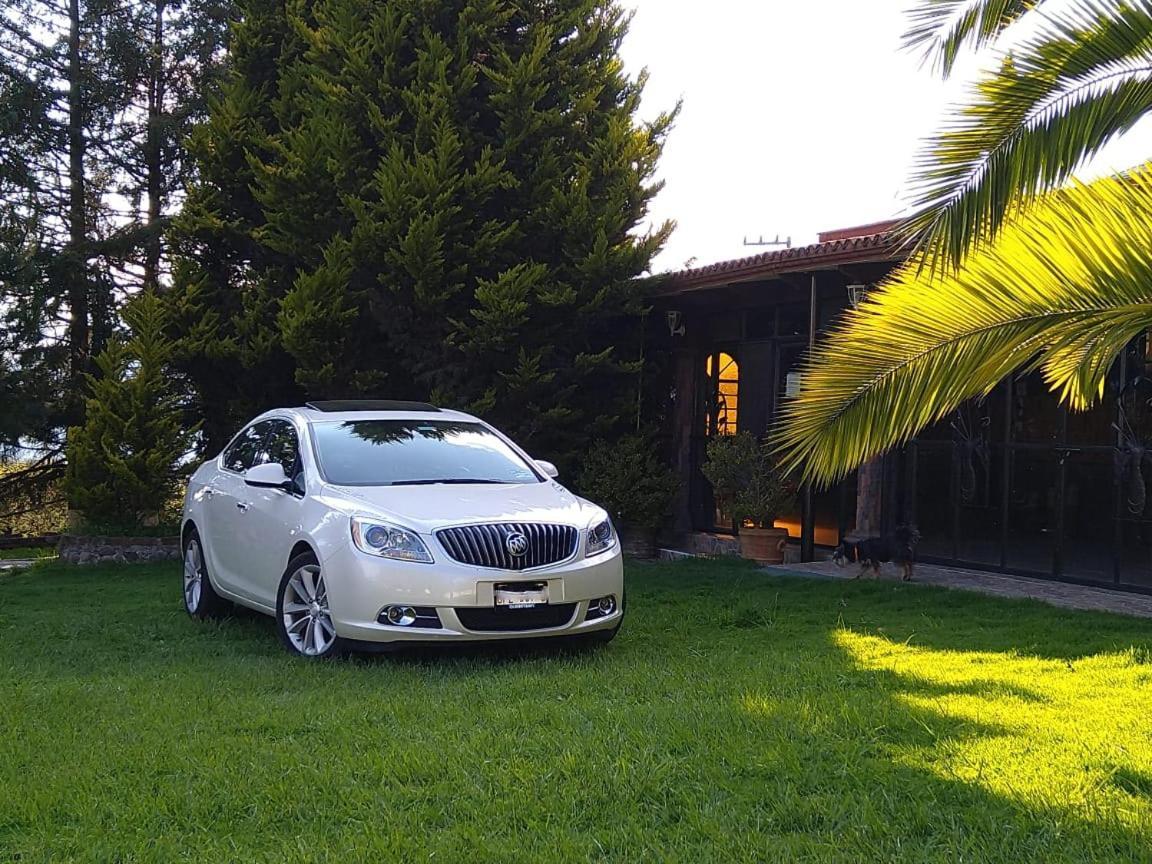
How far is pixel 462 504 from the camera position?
6402mm

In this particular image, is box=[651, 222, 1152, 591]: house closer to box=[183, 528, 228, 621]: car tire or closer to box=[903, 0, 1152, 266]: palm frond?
box=[903, 0, 1152, 266]: palm frond

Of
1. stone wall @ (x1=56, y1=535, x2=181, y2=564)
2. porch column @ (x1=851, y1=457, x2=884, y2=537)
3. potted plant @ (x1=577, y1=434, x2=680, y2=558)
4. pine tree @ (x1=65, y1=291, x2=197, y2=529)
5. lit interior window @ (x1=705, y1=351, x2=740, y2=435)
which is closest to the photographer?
porch column @ (x1=851, y1=457, x2=884, y2=537)

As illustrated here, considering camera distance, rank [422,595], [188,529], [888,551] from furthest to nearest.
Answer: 1. [888,551]
2. [188,529]
3. [422,595]

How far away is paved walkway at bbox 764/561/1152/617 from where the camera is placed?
8.58 meters

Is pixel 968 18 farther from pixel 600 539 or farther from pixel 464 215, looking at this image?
pixel 464 215

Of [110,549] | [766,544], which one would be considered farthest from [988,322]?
[110,549]

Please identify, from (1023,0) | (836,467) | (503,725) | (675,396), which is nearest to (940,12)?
(1023,0)

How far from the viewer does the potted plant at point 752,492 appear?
11.6 meters

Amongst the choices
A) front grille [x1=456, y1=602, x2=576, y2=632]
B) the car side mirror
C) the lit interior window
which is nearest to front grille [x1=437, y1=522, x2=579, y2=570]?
front grille [x1=456, y1=602, x2=576, y2=632]

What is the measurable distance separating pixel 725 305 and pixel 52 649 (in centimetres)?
868

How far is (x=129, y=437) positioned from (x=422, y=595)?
26.8 feet

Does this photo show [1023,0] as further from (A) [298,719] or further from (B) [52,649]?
(B) [52,649]

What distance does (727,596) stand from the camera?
9000 millimetres

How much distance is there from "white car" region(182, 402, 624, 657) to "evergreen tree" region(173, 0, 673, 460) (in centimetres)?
428
